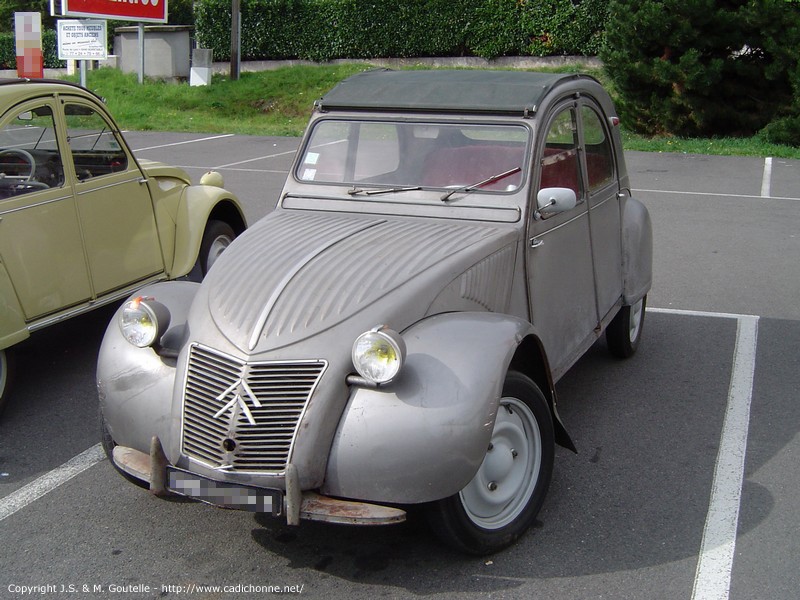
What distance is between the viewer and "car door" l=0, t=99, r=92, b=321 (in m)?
5.43

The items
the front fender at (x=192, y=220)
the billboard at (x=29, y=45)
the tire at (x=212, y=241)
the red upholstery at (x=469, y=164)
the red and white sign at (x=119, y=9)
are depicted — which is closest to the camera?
the red upholstery at (x=469, y=164)

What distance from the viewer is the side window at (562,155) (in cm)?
493

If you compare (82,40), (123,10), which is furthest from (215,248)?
(123,10)

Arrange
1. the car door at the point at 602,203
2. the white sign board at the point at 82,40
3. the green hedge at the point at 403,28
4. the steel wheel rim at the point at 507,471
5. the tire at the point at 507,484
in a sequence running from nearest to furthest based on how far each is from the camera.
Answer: the tire at the point at 507,484 → the steel wheel rim at the point at 507,471 → the car door at the point at 602,203 → the white sign board at the point at 82,40 → the green hedge at the point at 403,28

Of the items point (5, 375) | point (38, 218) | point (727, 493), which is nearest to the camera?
point (727, 493)

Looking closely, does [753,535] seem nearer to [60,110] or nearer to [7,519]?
[7,519]

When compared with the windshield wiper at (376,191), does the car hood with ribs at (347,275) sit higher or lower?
lower

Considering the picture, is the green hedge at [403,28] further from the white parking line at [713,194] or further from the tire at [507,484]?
the tire at [507,484]

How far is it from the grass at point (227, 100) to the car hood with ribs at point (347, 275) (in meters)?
16.9

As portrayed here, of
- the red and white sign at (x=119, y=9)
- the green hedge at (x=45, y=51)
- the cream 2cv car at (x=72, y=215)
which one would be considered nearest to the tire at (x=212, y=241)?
the cream 2cv car at (x=72, y=215)

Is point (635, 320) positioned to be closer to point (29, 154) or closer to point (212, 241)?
point (212, 241)

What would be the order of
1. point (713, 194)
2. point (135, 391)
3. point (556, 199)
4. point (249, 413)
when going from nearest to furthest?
point (249, 413)
point (135, 391)
point (556, 199)
point (713, 194)

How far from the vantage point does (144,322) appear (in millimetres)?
3936

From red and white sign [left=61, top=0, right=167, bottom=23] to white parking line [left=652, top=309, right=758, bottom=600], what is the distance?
20.8m
